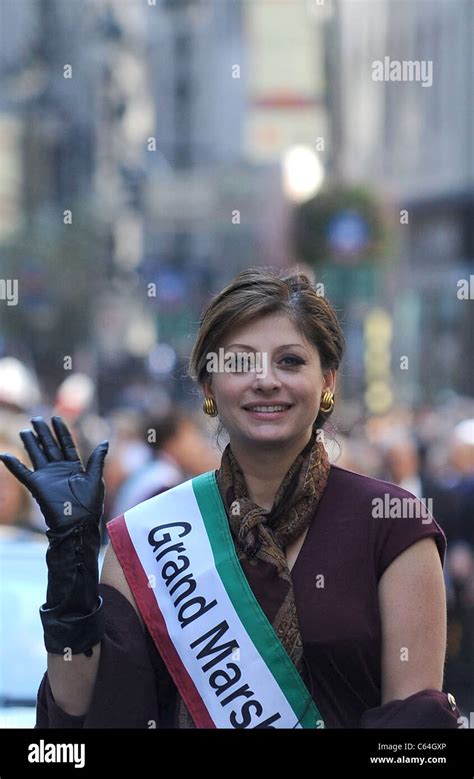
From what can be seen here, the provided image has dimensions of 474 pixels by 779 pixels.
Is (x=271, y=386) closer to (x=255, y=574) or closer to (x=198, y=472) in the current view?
(x=255, y=574)

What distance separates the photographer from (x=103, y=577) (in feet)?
9.14

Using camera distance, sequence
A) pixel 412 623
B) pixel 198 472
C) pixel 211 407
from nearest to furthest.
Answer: pixel 412 623 → pixel 211 407 → pixel 198 472

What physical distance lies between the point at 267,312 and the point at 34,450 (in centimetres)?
46

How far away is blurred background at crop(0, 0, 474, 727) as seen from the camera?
8.45 meters

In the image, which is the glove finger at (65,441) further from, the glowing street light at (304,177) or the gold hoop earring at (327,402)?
the glowing street light at (304,177)

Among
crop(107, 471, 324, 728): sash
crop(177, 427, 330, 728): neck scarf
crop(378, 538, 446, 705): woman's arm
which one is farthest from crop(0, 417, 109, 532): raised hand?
crop(378, 538, 446, 705): woman's arm

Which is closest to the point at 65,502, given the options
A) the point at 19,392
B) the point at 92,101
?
the point at 19,392

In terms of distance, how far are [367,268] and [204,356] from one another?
60.4ft

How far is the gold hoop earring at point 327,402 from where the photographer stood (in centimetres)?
286

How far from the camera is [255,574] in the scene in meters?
2.72

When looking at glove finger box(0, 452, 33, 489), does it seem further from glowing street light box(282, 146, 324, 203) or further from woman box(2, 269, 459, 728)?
glowing street light box(282, 146, 324, 203)

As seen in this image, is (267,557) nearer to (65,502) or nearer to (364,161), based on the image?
(65,502)

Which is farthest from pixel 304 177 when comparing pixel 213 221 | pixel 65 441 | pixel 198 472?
pixel 65 441

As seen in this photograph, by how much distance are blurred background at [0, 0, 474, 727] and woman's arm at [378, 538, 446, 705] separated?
39cm
